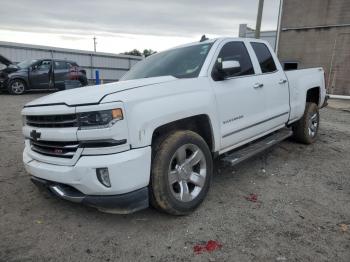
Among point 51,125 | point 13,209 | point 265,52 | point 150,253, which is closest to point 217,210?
point 150,253

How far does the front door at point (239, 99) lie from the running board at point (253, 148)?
154mm

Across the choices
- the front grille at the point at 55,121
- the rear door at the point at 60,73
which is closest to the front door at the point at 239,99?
the front grille at the point at 55,121

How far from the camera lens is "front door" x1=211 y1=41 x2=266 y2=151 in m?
3.98

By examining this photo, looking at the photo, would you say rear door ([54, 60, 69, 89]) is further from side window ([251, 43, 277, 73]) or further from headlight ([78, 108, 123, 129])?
headlight ([78, 108, 123, 129])

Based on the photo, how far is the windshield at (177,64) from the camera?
13.3ft

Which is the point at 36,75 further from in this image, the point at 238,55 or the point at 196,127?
the point at 196,127

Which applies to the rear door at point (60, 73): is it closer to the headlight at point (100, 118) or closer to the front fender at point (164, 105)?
the front fender at point (164, 105)

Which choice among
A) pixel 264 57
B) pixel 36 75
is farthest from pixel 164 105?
pixel 36 75

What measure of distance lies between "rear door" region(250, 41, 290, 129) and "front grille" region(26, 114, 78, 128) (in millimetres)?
2864

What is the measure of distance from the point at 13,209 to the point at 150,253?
183 cm

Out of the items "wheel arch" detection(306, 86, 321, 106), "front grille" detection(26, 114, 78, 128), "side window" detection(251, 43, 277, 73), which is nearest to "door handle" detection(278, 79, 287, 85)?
"side window" detection(251, 43, 277, 73)

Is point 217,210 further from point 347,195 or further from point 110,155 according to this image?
point 347,195

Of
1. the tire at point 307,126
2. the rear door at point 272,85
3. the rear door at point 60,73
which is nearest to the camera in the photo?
the rear door at point 272,85

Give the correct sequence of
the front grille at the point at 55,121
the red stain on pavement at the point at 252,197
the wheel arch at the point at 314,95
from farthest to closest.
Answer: the wheel arch at the point at 314,95, the red stain on pavement at the point at 252,197, the front grille at the point at 55,121
